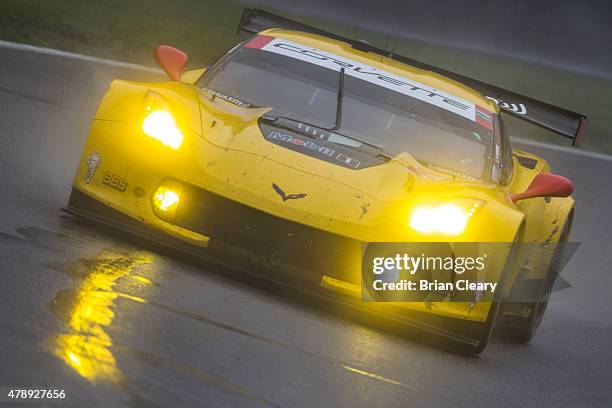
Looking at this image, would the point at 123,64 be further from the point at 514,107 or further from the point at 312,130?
the point at 312,130

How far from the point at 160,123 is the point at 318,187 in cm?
85

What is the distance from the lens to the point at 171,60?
7.45 metres

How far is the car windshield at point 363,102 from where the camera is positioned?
6.91 m

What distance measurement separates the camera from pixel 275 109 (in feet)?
22.5

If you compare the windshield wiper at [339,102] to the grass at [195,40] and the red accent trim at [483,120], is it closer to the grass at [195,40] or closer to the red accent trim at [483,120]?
the red accent trim at [483,120]

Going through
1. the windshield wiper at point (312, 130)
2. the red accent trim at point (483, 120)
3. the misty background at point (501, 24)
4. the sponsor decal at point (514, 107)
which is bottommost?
the windshield wiper at point (312, 130)

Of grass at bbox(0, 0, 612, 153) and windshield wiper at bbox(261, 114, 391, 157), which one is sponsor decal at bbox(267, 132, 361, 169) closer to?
windshield wiper at bbox(261, 114, 391, 157)

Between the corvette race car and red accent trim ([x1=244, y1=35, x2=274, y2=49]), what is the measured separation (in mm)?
305

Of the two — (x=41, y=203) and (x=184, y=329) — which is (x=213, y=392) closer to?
(x=184, y=329)

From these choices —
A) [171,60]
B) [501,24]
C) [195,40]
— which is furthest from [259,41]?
[501,24]

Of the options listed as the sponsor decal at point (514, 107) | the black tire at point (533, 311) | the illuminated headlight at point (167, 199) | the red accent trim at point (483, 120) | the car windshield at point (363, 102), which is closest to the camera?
the illuminated headlight at point (167, 199)

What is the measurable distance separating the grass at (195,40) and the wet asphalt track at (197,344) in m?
7.30

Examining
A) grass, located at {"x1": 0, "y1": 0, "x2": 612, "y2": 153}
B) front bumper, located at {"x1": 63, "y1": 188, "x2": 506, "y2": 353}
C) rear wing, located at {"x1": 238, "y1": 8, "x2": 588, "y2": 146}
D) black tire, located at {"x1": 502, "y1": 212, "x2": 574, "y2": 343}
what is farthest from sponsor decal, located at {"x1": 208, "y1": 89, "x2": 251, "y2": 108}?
grass, located at {"x1": 0, "y1": 0, "x2": 612, "y2": 153}

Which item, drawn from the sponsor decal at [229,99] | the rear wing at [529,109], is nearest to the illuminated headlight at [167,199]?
the sponsor decal at [229,99]
